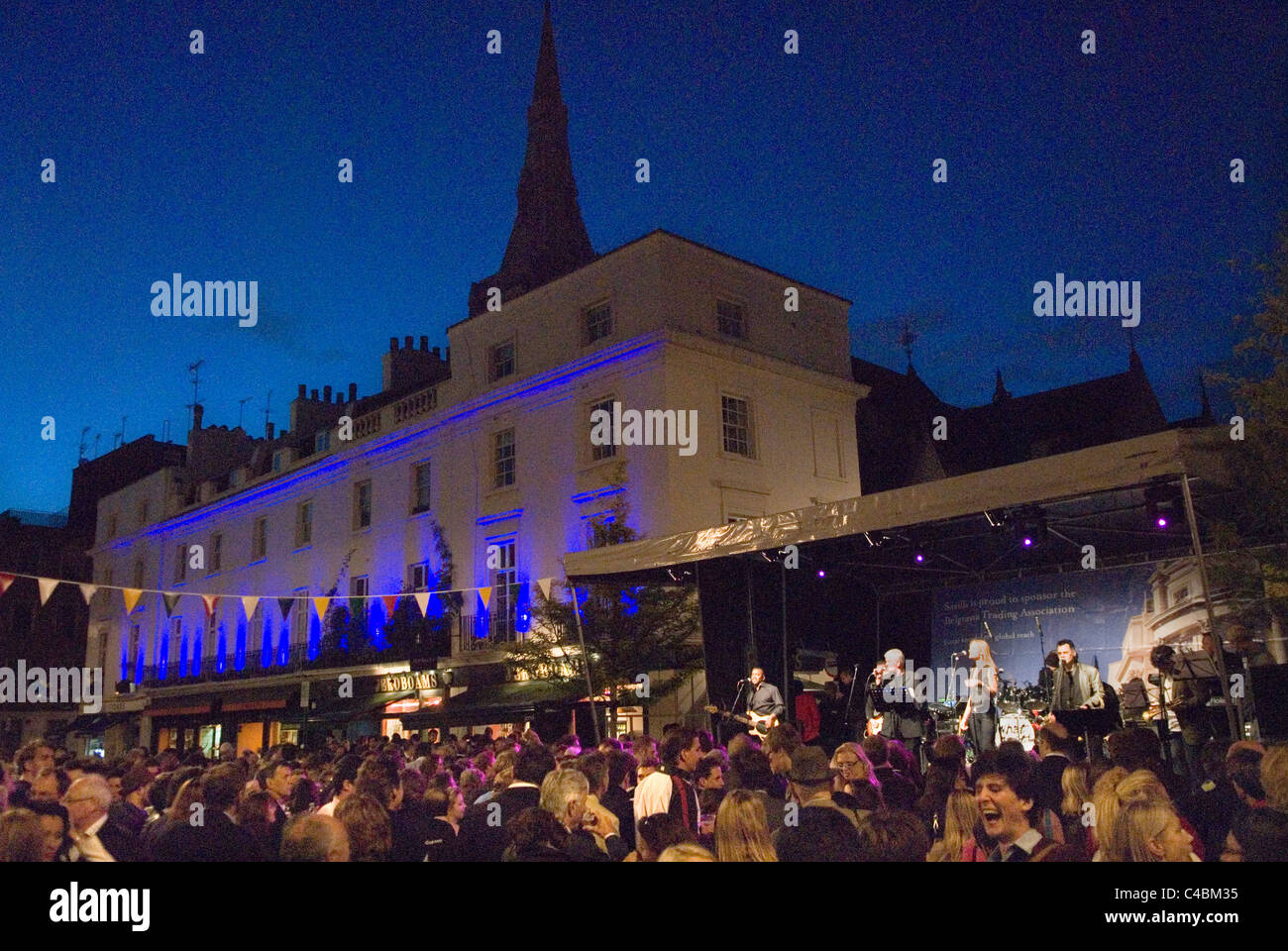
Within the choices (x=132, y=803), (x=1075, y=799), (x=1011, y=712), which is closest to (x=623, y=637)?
(x=1011, y=712)

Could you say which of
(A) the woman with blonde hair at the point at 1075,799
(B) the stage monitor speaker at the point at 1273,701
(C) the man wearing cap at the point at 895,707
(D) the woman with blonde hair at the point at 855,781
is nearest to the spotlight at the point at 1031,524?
(C) the man wearing cap at the point at 895,707

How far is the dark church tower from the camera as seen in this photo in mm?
50469

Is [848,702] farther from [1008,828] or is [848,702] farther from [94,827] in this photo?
[94,827]

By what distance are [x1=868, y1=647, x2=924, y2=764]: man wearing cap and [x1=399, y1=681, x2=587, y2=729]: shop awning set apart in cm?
859

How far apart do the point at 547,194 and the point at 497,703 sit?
34.0 m

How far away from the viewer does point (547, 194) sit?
5125 cm

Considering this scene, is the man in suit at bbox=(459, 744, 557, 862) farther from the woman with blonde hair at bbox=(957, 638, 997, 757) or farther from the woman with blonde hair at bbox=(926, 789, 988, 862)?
the woman with blonde hair at bbox=(957, 638, 997, 757)

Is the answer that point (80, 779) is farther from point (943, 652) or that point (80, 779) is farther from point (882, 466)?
point (882, 466)

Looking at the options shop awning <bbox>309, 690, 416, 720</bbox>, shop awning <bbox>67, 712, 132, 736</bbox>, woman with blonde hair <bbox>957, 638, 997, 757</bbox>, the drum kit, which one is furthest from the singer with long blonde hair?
shop awning <bbox>67, 712, 132, 736</bbox>

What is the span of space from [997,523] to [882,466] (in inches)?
925

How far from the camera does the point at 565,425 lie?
24547 millimetres

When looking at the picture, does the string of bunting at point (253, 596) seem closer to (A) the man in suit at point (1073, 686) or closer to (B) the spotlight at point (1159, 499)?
(A) the man in suit at point (1073, 686)
